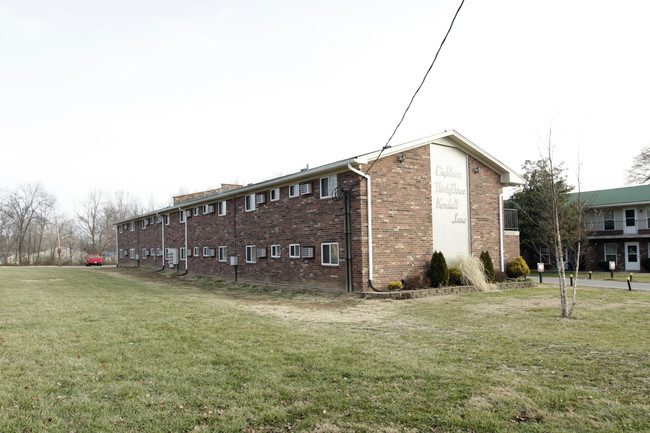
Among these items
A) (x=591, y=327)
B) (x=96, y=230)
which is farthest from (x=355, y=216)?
(x=96, y=230)

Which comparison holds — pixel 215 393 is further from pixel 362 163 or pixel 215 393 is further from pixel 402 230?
pixel 402 230

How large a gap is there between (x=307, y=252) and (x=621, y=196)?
92.9 ft

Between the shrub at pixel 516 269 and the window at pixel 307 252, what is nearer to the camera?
the window at pixel 307 252

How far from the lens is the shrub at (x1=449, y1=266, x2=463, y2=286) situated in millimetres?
16109

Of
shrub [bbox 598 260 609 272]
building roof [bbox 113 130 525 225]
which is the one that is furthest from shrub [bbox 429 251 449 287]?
shrub [bbox 598 260 609 272]

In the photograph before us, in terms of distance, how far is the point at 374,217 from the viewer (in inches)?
583

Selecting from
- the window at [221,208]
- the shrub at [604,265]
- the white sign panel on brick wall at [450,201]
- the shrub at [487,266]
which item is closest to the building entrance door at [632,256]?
the shrub at [604,265]

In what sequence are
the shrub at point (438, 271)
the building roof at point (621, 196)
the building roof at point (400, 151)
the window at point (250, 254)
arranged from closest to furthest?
the building roof at point (400, 151) → the shrub at point (438, 271) → the window at point (250, 254) → the building roof at point (621, 196)

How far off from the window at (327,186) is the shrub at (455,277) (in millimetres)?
5376

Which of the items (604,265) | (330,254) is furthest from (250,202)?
(604,265)

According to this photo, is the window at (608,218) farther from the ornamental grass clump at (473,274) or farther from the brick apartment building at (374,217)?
the ornamental grass clump at (473,274)

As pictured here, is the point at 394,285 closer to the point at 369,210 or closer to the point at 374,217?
the point at 374,217

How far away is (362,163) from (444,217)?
4.68m

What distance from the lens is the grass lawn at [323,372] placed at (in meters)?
4.11
